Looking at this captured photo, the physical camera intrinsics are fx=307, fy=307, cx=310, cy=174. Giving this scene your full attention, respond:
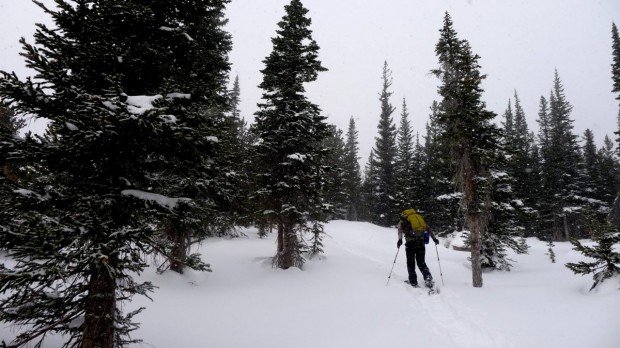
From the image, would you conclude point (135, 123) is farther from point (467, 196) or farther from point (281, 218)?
point (467, 196)

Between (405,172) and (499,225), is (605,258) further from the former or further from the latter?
(405,172)

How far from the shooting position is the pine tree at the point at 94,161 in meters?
3.80

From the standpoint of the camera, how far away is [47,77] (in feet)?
14.3

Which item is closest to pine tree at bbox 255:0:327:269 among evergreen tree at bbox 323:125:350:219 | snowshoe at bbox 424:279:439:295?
snowshoe at bbox 424:279:439:295

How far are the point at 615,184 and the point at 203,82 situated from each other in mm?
60624

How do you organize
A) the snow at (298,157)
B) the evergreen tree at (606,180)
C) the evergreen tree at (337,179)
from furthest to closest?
the evergreen tree at (606,180) → the evergreen tree at (337,179) → the snow at (298,157)

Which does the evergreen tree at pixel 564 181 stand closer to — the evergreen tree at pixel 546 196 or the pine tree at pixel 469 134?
the evergreen tree at pixel 546 196

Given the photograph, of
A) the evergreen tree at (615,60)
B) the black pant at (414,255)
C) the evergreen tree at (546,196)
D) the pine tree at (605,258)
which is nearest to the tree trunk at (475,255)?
the black pant at (414,255)

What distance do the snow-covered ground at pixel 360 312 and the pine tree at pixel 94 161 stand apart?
2.00m

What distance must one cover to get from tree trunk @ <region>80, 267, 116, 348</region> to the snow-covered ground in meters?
1.77

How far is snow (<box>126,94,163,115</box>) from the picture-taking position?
387 centimetres

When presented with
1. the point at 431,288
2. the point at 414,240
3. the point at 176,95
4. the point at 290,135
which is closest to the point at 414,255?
the point at 414,240

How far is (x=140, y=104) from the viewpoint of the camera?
4043mm

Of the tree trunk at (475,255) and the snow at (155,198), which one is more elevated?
the snow at (155,198)
